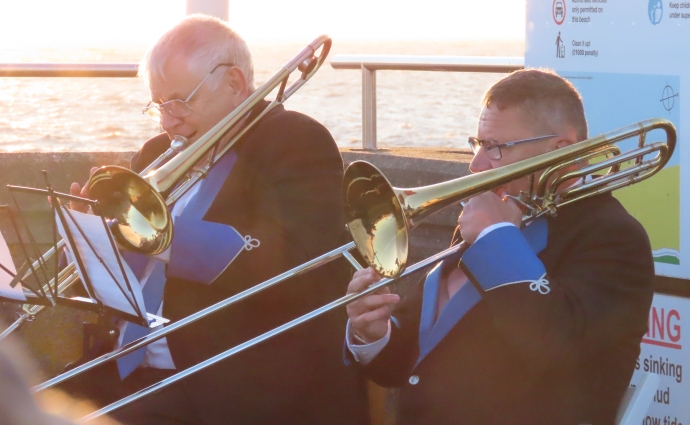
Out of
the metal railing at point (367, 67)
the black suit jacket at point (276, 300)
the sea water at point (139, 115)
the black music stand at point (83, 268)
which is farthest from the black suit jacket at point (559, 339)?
the sea water at point (139, 115)

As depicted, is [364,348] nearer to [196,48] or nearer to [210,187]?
[210,187]

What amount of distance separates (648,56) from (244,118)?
46.0 inches

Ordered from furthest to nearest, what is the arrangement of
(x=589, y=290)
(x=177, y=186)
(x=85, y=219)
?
1. (x=177, y=186)
2. (x=85, y=219)
3. (x=589, y=290)

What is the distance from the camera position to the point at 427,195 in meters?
1.90

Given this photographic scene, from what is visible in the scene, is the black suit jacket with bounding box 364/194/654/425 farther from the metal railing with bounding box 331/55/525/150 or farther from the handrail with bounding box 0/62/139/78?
the handrail with bounding box 0/62/139/78

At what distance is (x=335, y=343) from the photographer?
2459mm

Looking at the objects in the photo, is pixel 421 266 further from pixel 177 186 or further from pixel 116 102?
pixel 116 102

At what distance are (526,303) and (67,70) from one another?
113 inches

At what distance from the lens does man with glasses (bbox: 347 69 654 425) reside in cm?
183

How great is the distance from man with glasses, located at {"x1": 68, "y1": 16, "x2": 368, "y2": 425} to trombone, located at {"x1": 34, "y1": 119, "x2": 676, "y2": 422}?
199 millimetres

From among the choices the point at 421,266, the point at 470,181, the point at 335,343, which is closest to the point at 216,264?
the point at 335,343

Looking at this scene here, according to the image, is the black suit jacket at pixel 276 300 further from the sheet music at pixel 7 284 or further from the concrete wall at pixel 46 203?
the concrete wall at pixel 46 203

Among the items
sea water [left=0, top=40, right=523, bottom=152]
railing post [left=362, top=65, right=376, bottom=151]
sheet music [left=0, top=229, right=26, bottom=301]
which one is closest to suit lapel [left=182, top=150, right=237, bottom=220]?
sheet music [left=0, top=229, right=26, bottom=301]

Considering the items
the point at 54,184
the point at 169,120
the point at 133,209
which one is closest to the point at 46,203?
the point at 54,184
